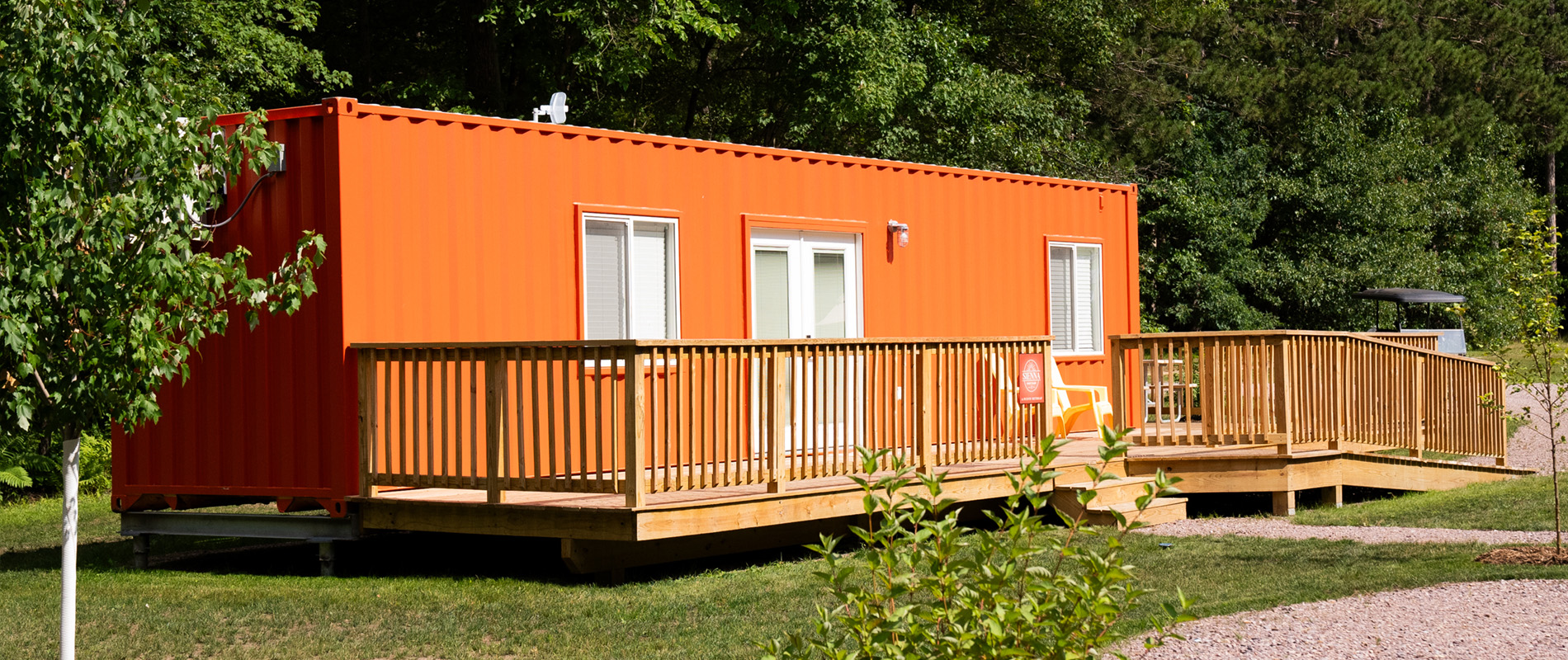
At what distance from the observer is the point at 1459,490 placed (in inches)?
489

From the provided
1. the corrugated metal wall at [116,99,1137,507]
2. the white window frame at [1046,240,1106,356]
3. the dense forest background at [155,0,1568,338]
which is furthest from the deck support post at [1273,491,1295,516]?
the dense forest background at [155,0,1568,338]

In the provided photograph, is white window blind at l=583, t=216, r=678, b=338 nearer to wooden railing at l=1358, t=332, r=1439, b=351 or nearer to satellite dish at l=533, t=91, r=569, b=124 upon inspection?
satellite dish at l=533, t=91, r=569, b=124

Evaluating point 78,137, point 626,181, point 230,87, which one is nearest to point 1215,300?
point 230,87

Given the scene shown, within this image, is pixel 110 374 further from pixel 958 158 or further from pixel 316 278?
pixel 958 158

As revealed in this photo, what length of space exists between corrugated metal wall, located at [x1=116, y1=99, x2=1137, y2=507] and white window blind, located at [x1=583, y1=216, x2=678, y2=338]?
11 cm

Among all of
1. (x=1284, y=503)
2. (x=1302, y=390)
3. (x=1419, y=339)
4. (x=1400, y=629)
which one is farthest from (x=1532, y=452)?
(x=1400, y=629)

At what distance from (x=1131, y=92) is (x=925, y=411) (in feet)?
60.1

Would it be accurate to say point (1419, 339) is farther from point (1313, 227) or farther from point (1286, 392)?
point (1313, 227)

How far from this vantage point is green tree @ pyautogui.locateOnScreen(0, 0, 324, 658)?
4949 mm

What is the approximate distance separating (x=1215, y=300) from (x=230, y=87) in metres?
15.2

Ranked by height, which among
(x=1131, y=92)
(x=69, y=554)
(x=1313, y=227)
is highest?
(x=1131, y=92)

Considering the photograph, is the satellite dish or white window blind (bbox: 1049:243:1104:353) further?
white window blind (bbox: 1049:243:1104:353)

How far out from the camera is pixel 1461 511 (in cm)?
1098

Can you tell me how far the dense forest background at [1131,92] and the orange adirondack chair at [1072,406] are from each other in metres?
6.67
